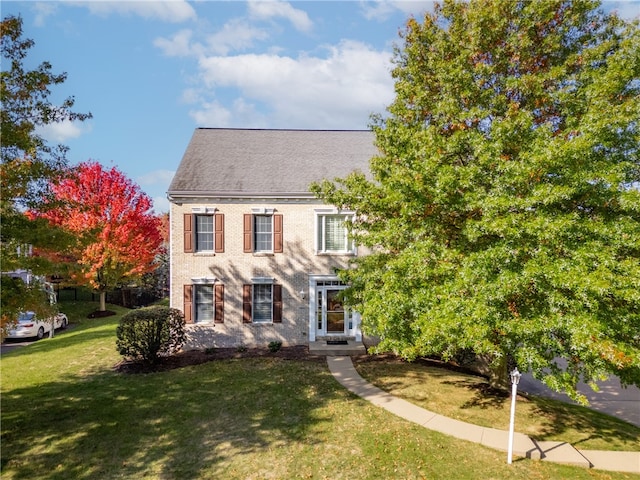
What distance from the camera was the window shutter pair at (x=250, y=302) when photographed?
1606 cm

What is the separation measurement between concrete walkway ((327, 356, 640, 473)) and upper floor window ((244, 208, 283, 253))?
7987 millimetres

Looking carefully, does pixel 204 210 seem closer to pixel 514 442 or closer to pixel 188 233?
pixel 188 233

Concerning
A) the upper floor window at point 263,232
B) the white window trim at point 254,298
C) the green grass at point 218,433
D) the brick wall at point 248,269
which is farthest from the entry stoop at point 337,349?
the upper floor window at point 263,232

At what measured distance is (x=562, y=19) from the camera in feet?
30.7

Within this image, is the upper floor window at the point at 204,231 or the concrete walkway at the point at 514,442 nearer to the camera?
the concrete walkway at the point at 514,442

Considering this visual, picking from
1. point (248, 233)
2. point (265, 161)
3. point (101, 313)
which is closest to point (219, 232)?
point (248, 233)

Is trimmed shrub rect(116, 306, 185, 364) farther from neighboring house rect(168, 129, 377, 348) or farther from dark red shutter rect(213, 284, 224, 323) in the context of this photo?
dark red shutter rect(213, 284, 224, 323)

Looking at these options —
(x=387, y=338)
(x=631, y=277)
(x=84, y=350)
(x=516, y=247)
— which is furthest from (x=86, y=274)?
(x=631, y=277)

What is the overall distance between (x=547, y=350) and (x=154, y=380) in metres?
12.0

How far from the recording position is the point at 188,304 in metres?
15.9

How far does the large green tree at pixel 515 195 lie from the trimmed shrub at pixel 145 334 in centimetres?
818

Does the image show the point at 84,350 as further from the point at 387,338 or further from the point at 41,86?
the point at 387,338

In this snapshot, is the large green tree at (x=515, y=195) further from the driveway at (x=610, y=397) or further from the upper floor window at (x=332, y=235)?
the upper floor window at (x=332, y=235)

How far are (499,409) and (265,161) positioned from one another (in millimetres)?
14204
